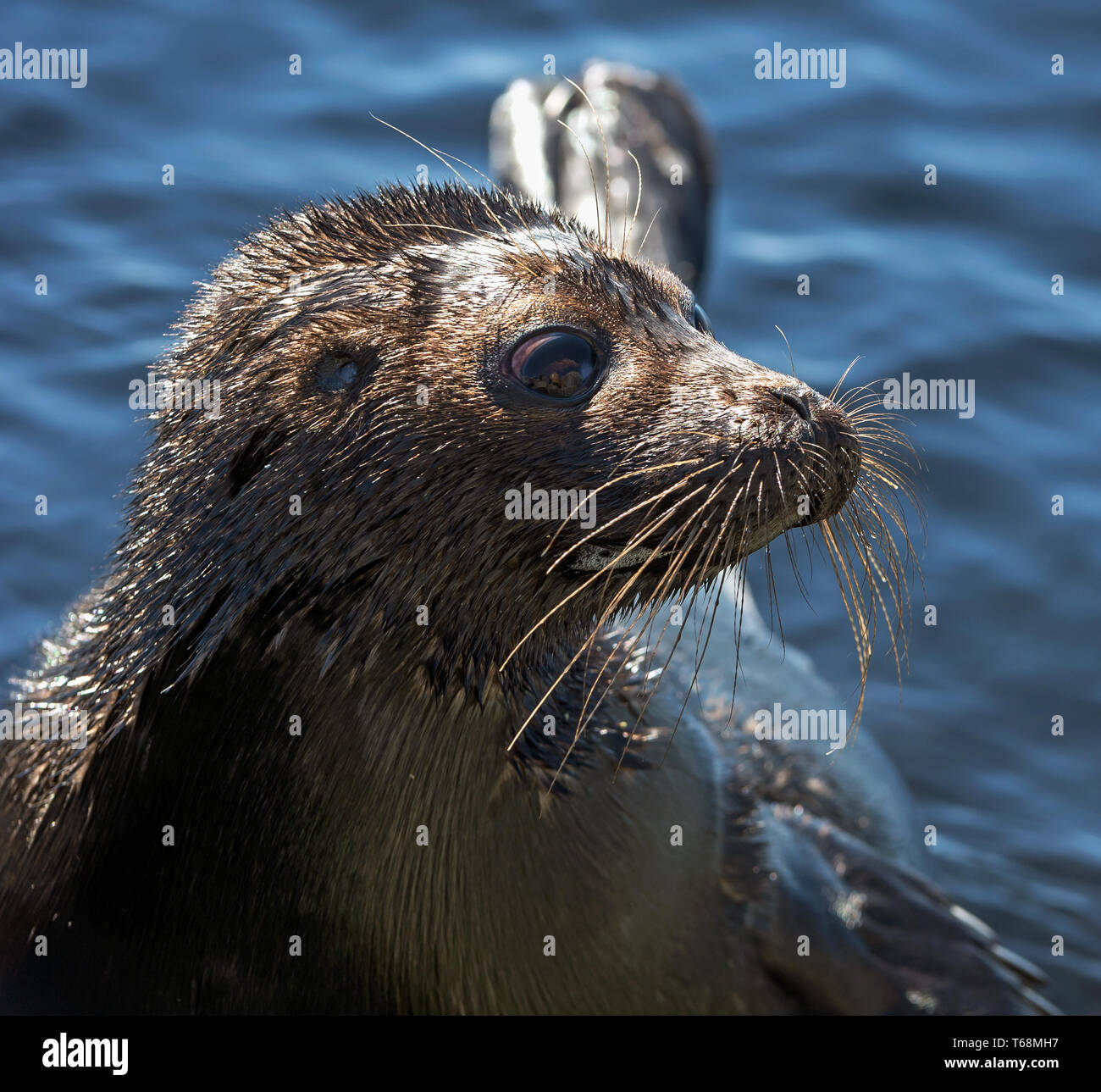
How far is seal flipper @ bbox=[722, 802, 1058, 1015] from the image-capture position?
14.0ft

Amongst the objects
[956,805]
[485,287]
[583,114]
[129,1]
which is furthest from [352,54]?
[485,287]

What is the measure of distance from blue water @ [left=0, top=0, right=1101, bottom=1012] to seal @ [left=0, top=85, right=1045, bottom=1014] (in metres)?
2.51

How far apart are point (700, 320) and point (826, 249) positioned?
4.84 metres

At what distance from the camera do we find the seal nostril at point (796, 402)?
10.2ft

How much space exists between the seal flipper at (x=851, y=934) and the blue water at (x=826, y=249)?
3.23ft

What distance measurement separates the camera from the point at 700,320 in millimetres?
3590

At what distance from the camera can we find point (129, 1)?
908 centimetres

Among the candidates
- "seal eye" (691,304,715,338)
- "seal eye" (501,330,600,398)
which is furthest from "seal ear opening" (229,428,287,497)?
"seal eye" (691,304,715,338)

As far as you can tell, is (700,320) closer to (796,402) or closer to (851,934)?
(796,402)

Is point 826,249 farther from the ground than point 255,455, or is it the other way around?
point 826,249

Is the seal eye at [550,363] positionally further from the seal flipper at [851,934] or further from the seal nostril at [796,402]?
the seal flipper at [851,934]

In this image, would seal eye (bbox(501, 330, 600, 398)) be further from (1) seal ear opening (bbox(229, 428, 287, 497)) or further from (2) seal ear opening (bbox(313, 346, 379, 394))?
(1) seal ear opening (bbox(229, 428, 287, 497))

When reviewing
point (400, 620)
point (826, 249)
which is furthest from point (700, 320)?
point (826, 249)
